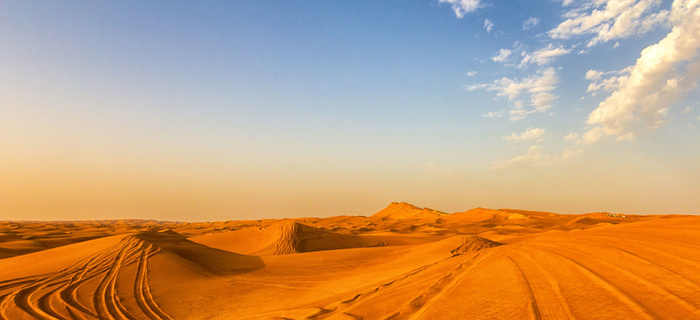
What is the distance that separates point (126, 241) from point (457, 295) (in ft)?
56.7

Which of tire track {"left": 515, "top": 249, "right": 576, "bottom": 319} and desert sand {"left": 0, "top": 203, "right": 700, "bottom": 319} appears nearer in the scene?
tire track {"left": 515, "top": 249, "right": 576, "bottom": 319}

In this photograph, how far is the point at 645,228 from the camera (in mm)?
11297

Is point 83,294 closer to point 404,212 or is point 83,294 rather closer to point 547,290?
point 547,290

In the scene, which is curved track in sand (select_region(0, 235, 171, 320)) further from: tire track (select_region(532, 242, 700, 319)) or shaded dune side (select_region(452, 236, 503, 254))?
shaded dune side (select_region(452, 236, 503, 254))

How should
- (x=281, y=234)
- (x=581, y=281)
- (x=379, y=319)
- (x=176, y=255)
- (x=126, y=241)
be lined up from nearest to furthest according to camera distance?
(x=379, y=319) → (x=581, y=281) → (x=176, y=255) → (x=126, y=241) → (x=281, y=234)

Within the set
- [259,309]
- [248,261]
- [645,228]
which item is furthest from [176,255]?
[645,228]

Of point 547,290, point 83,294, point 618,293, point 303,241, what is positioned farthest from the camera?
point 303,241

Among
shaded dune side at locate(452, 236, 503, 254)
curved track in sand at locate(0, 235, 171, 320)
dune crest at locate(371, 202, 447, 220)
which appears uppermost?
dune crest at locate(371, 202, 447, 220)

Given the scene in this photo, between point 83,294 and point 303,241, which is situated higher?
point 303,241

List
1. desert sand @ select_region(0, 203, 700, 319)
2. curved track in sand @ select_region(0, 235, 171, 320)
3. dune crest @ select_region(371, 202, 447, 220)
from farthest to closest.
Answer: dune crest @ select_region(371, 202, 447, 220)
curved track in sand @ select_region(0, 235, 171, 320)
desert sand @ select_region(0, 203, 700, 319)

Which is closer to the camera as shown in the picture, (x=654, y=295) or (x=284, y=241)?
(x=654, y=295)

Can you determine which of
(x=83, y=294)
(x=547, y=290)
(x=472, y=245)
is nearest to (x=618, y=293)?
(x=547, y=290)

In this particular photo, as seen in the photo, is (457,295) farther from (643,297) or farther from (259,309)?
(259,309)

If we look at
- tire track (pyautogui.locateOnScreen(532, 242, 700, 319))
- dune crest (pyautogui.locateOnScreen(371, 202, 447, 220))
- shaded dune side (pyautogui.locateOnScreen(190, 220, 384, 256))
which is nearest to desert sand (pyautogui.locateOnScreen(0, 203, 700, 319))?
tire track (pyautogui.locateOnScreen(532, 242, 700, 319))
